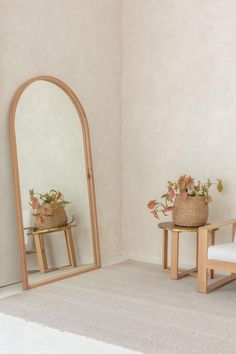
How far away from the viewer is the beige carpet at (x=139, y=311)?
2715 millimetres

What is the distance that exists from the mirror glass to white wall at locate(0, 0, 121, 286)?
0.11 m

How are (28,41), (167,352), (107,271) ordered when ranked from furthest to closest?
(107,271) < (28,41) < (167,352)

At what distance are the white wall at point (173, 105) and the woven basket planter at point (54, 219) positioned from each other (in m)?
0.94

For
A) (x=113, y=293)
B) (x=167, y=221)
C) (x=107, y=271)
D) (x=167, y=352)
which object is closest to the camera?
(x=167, y=352)

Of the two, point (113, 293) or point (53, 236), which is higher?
point (53, 236)

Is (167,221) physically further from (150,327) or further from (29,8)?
(29,8)

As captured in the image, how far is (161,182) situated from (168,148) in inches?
12.2

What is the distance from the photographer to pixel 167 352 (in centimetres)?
255

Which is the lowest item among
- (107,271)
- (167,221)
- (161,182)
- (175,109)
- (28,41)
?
(107,271)

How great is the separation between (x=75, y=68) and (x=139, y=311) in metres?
2.11

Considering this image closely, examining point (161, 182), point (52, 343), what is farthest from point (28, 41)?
point (52, 343)

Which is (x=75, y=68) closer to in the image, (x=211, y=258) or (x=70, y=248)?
(x=70, y=248)

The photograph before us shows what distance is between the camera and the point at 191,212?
13.1 ft

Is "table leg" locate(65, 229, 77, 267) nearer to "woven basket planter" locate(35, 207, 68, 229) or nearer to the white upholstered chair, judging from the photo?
"woven basket planter" locate(35, 207, 68, 229)
